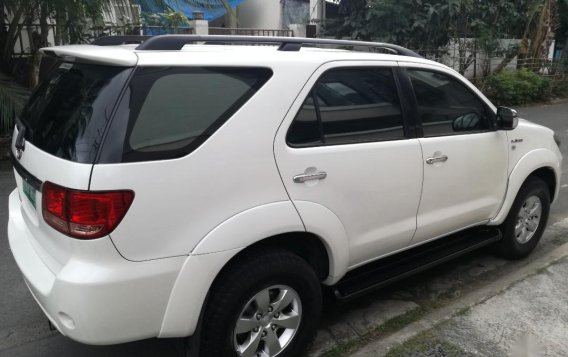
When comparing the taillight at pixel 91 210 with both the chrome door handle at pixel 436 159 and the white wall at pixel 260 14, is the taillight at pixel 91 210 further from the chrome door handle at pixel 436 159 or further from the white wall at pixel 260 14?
the white wall at pixel 260 14

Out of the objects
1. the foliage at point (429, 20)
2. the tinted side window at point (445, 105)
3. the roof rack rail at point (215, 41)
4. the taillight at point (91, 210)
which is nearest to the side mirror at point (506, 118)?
the tinted side window at point (445, 105)

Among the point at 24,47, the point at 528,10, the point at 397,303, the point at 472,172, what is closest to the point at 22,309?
the point at 397,303

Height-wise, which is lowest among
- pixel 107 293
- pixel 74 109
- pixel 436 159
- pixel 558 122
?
pixel 558 122

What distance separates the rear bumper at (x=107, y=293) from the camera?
2172mm

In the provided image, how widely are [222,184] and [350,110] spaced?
3.33 feet

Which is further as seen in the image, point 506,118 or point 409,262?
point 506,118

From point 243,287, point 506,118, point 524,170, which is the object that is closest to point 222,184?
point 243,287

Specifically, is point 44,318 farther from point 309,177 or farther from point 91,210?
point 309,177

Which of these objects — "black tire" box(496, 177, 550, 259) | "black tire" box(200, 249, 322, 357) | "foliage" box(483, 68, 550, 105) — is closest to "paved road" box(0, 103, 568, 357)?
"black tire" box(496, 177, 550, 259)

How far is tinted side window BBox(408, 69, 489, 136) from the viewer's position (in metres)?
3.41

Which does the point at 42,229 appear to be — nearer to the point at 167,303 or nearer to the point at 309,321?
the point at 167,303

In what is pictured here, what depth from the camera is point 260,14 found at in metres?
18.8

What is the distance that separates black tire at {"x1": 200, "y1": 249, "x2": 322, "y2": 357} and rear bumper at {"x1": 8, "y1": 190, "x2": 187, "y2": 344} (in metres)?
0.26

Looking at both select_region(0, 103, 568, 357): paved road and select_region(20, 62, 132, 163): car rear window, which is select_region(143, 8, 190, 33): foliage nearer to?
select_region(0, 103, 568, 357): paved road
